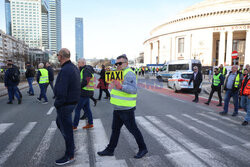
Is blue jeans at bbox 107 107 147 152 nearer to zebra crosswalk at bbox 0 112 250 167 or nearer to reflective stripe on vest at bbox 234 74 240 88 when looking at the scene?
zebra crosswalk at bbox 0 112 250 167

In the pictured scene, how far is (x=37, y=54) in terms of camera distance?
12962 centimetres

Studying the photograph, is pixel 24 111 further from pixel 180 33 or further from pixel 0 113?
pixel 180 33

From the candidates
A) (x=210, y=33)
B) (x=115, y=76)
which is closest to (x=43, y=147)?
(x=115, y=76)

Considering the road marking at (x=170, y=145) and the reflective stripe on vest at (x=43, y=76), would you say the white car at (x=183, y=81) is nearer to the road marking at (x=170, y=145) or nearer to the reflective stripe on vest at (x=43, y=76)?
the road marking at (x=170, y=145)

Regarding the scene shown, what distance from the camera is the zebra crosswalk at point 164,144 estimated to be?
331 cm

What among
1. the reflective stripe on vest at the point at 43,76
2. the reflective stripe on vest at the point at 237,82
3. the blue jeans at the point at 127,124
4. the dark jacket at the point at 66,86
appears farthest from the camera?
the reflective stripe on vest at the point at 43,76

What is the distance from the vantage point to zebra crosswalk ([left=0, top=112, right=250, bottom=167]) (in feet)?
10.9

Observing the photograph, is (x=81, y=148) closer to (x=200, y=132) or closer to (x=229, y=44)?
(x=200, y=132)

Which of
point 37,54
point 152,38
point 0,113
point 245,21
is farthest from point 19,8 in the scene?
point 0,113

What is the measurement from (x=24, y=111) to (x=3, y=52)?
116200 mm

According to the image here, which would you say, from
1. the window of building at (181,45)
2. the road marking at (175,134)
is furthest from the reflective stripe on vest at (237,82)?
the window of building at (181,45)

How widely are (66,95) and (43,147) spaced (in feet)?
5.28

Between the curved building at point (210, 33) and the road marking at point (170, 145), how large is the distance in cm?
5464

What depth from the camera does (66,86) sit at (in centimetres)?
306
